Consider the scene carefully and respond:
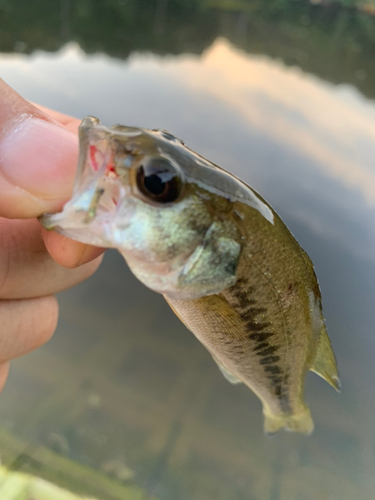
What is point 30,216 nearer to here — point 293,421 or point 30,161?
point 30,161

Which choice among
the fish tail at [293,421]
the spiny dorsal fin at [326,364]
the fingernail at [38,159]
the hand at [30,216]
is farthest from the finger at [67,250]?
the fish tail at [293,421]

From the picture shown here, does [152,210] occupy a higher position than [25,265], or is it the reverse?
[152,210]

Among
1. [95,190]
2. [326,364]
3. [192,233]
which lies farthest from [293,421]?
[95,190]

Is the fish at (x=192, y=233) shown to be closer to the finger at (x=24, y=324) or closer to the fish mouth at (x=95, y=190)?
the fish mouth at (x=95, y=190)

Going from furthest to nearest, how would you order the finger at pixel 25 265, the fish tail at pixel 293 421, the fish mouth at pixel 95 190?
the fish tail at pixel 293 421 → the finger at pixel 25 265 → the fish mouth at pixel 95 190

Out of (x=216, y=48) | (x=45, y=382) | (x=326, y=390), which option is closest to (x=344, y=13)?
(x=216, y=48)

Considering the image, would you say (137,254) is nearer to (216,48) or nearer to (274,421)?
(274,421)
